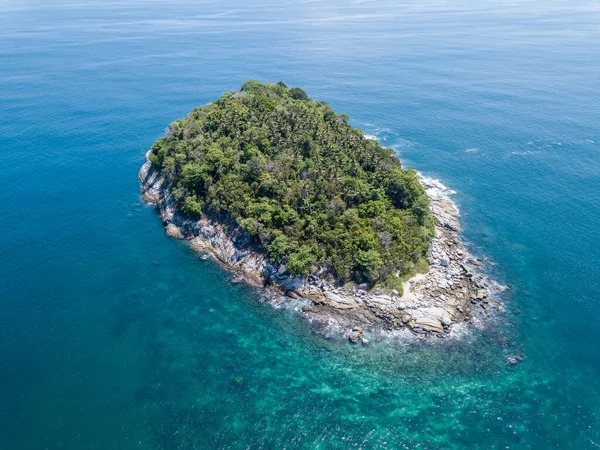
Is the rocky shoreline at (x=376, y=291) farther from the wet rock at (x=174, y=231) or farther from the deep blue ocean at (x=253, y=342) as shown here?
the deep blue ocean at (x=253, y=342)

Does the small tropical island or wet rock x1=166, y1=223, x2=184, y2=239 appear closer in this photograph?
the small tropical island

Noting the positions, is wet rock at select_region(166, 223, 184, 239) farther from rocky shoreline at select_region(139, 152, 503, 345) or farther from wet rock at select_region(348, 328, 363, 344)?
wet rock at select_region(348, 328, 363, 344)

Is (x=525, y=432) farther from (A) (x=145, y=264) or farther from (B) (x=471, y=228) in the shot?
(A) (x=145, y=264)

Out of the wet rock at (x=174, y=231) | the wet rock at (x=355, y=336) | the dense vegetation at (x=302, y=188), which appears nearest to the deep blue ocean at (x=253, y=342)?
the wet rock at (x=174, y=231)

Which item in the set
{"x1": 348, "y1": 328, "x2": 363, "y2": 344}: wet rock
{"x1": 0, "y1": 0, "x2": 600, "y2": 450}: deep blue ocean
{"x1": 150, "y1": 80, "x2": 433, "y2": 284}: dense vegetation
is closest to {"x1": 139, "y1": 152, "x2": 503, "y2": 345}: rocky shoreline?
{"x1": 348, "y1": 328, "x2": 363, "y2": 344}: wet rock

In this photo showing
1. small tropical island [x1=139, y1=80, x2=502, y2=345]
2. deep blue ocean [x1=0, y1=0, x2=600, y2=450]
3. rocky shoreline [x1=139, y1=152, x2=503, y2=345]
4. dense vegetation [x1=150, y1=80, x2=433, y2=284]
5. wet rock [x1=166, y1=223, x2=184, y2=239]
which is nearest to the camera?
deep blue ocean [x1=0, y1=0, x2=600, y2=450]

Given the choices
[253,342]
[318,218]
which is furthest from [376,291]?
[253,342]
